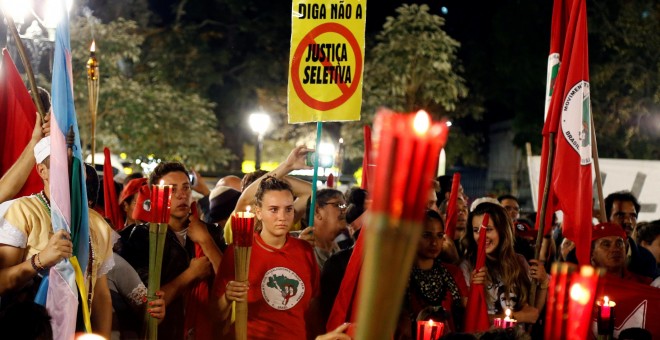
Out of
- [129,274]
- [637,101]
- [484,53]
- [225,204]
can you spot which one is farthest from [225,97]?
[129,274]

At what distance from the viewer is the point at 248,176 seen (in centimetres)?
775

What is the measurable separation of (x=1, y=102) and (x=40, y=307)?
2688 mm

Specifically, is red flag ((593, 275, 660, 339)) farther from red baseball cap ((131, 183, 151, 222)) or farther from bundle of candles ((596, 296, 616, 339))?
red baseball cap ((131, 183, 151, 222))

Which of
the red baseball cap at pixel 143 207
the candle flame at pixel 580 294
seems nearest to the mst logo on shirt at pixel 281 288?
the red baseball cap at pixel 143 207

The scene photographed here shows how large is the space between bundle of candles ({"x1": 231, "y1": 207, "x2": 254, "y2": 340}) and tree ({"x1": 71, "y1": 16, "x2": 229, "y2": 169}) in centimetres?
2462

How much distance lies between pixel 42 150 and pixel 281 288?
5.15 feet

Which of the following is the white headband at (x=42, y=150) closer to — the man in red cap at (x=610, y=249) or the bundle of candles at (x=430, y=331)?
the bundle of candles at (x=430, y=331)

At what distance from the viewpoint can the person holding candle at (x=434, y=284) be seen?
598cm

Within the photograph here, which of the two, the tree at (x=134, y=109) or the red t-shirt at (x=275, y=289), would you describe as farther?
the tree at (x=134, y=109)

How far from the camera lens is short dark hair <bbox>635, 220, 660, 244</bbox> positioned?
8.60 m

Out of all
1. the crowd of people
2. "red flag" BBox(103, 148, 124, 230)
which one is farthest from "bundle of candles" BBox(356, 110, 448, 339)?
"red flag" BBox(103, 148, 124, 230)

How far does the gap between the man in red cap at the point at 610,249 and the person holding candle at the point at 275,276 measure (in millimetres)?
2608

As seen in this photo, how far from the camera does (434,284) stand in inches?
240

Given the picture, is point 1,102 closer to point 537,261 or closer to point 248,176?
point 248,176
